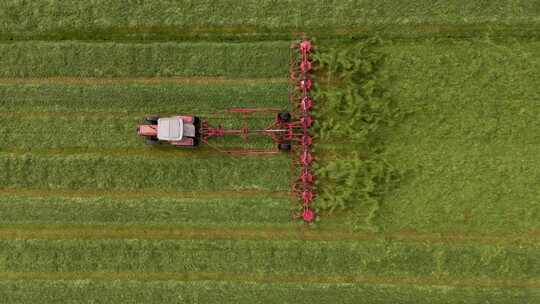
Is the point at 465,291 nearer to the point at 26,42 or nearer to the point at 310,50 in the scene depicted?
the point at 310,50

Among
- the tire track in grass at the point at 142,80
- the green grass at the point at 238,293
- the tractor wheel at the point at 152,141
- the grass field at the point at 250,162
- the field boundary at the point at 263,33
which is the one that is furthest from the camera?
the tire track in grass at the point at 142,80

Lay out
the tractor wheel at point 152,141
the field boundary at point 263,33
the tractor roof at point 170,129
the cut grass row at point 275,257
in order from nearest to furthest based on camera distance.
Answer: the tractor roof at point 170,129 → the cut grass row at point 275,257 → the tractor wheel at point 152,141 → the field boundary at point 263,33

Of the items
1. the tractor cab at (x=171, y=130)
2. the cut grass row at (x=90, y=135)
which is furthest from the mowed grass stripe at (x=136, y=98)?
the tractor cab at (x=171, y=130)

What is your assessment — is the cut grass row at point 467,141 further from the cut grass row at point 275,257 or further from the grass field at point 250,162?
A: the cut grass row at point 275,257

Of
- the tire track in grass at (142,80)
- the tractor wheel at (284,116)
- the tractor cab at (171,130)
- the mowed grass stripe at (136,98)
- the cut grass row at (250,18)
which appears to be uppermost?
the cut grass row at (250,18)

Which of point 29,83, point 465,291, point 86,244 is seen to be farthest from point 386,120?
point 29,83

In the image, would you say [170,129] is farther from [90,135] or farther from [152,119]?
[90,135]

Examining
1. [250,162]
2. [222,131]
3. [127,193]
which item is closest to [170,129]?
[222,131]
